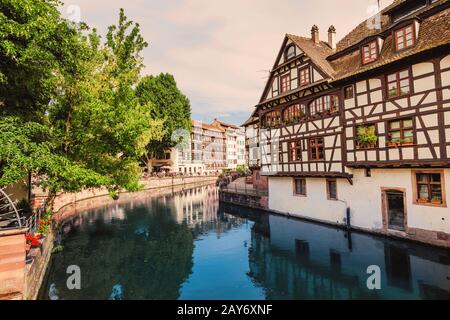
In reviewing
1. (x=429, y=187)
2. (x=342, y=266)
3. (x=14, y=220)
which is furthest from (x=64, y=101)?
(x=429, y=187)

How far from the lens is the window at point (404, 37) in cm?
1605

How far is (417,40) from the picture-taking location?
15789mm

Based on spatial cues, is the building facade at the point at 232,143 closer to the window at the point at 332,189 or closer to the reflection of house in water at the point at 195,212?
the reflection of house in water at the point at 195,212

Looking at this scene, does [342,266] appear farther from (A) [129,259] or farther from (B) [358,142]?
(A) [129,259]

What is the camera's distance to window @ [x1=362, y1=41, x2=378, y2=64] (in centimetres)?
1805

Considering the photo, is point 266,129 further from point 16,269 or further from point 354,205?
point 16,269

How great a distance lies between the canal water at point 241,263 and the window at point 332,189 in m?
2.34

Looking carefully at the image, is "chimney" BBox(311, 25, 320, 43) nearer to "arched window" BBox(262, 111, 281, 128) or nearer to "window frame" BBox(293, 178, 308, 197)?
"arched window" BBox(262, 111, 281, 128)

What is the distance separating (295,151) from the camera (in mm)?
23703

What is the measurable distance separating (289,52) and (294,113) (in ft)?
17.0

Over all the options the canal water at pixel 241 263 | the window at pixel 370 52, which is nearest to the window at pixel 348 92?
the window at pixel 370 52

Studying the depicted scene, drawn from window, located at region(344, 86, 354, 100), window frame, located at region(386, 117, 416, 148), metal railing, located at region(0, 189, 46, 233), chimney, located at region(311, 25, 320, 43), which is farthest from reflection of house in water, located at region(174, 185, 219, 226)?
chimney, located at region(311, 25, 320, 43)

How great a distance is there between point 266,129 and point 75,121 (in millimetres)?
16024
